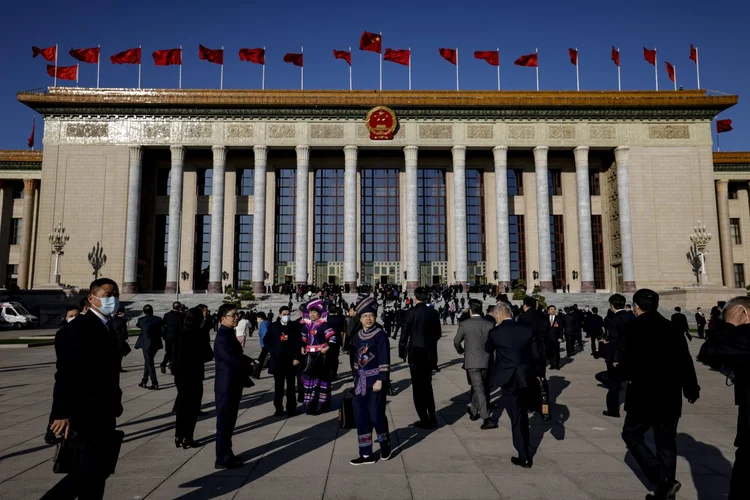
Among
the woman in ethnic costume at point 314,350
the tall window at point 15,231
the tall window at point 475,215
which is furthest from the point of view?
the tall window at point 15,231

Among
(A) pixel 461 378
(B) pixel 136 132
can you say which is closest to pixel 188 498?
(A) pixel 461 378

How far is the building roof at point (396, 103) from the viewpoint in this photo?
40.5 metres

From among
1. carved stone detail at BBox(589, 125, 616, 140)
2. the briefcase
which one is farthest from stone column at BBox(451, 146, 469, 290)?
the briefcase

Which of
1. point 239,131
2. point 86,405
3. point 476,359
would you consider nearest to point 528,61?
point 239,131

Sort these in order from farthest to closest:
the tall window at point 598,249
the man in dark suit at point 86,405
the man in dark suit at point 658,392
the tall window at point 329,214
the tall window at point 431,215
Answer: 1. the tall window at point 329,214
2. the tall window at point 431,215
3. the tall window at point 598,249
4. the man in dark suit at point 658,392
5. the man in dark suit at point 86,405

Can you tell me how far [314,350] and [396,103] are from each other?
1401 inches

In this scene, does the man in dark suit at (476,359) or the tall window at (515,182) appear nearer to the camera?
the man in dark suit at (476,359)

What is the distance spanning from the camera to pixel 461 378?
12500 millimetres

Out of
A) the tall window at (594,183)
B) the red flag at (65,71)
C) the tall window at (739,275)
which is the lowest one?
Answer: the tall window at (739,275)

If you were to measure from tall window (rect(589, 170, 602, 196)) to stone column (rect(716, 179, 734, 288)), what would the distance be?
11.2 metres

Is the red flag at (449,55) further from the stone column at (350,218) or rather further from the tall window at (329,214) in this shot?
the tall window at (329,214)

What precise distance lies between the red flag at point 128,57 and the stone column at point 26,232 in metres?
16.2

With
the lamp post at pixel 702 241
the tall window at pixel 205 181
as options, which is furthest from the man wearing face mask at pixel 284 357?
the tall window at pixel 205 181

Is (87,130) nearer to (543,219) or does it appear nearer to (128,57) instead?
(128,57)
